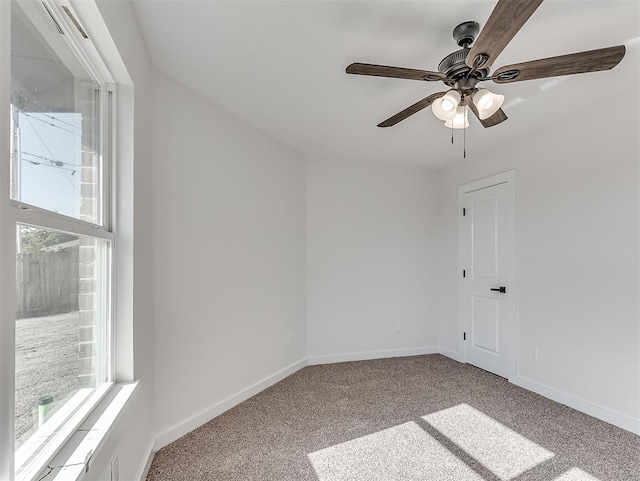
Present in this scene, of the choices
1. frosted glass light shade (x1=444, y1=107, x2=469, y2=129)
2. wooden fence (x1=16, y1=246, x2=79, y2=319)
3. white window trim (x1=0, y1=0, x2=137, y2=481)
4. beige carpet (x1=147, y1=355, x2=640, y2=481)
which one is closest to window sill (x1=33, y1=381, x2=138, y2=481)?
white window trim (x1=0, y1=0, x2=137, y2=481)

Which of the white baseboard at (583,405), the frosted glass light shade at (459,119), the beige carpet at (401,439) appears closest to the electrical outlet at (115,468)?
the beige carpet at (401,439)

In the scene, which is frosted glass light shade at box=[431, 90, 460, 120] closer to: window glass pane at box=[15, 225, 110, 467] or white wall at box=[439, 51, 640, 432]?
white wall at box=[439, 51, 640, 432]

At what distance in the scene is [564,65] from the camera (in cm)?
144

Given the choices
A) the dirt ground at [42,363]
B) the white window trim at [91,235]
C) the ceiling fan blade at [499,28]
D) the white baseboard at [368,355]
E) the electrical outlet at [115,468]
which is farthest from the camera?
the white baseboard at [368,355]

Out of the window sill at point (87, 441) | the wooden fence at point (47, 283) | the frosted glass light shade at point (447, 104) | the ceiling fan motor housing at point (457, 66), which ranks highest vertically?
the ceiling fan motor housing at point (457, 66)

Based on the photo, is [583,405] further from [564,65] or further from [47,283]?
[47,283]

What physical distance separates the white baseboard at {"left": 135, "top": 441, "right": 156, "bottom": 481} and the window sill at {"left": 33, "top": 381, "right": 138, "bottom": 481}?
0.59 meters

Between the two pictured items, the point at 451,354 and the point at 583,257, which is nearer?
the point at 583,257

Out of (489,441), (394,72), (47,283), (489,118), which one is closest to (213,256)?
(47,283)

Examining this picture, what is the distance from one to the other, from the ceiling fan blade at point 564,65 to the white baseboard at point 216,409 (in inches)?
106

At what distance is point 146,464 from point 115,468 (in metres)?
0.56

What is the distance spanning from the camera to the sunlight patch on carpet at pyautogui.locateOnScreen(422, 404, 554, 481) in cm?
192

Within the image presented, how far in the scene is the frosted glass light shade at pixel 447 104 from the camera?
168 cm

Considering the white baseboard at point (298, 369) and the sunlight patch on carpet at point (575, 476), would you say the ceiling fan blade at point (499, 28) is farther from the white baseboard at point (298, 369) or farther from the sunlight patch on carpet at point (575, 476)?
the white baseboard at point (298, 369)
